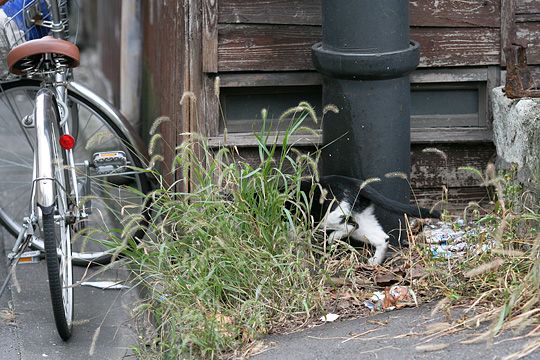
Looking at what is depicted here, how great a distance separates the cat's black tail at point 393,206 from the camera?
4660 millimetres

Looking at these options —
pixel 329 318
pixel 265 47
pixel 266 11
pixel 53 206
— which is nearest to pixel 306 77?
pixel 265 47

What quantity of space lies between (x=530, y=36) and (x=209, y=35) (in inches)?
67.9

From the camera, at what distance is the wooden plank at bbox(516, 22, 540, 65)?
17.2ft

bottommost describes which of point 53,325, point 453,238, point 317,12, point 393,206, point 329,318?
point 53,325

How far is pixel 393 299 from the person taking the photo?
4297mm

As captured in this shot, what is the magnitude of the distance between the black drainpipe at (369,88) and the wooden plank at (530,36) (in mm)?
742

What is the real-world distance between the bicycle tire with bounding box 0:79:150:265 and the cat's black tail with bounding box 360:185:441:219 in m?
1.23

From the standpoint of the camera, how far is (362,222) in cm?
483

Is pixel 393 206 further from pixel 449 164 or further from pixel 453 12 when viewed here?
pixel 453 12

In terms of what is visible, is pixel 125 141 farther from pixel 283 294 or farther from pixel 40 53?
pixel 283 294

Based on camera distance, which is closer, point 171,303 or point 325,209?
point 171,303

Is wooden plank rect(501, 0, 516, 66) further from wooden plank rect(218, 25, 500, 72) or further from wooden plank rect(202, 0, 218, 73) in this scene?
wooden plank rect(202, 0, 218, 73)

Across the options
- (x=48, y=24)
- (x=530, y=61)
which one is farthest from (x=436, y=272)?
(x=48, y=24)

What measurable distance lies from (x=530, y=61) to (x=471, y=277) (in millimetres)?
1638
